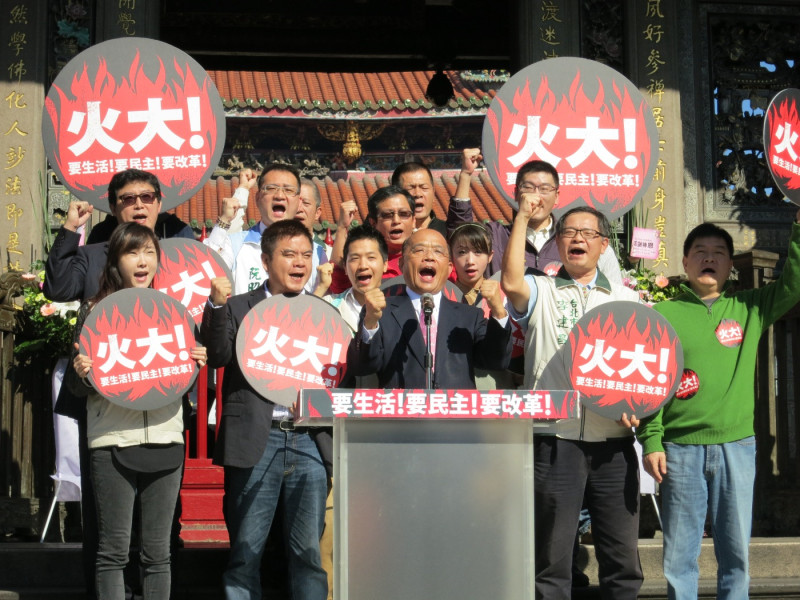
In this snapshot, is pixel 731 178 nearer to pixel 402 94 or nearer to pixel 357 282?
pixel 357 282

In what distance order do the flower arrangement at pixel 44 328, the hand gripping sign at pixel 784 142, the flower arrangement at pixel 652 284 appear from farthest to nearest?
the flower arrangement at pixel 652 284 → the flower arrangement at pixel 44 328 → the hand gripping sign at pixel 784 142

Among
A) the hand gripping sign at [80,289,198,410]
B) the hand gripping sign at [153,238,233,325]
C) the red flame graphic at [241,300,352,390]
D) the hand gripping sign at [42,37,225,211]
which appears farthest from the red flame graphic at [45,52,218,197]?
the red flame graphic at [241,300,352,390]

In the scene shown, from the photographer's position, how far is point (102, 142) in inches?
237

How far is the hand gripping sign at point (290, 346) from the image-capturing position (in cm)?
508

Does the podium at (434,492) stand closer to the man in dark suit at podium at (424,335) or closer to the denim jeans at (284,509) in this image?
the man in dark suit at podium at (424,335)

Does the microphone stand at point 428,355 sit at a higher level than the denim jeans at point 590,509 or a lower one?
higher

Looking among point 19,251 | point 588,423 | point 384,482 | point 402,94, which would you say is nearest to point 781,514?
point 588,423

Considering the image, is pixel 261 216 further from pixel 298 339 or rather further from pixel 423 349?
pixel 423 349

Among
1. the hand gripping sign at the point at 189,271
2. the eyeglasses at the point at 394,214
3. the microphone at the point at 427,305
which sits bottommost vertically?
the microphone at the point at 427,305

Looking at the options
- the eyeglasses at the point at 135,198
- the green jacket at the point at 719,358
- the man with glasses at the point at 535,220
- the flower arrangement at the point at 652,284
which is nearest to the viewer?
the green jacket at the point at 719,358

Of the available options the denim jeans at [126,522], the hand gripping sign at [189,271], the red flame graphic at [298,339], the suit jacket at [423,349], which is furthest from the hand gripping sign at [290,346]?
the denim jeans at [126,522]

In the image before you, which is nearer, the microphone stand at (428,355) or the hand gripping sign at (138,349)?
the microphone stand at (428,355)

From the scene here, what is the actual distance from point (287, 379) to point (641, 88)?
4.41m

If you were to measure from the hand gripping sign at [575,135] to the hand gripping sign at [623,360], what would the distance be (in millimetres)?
1008
